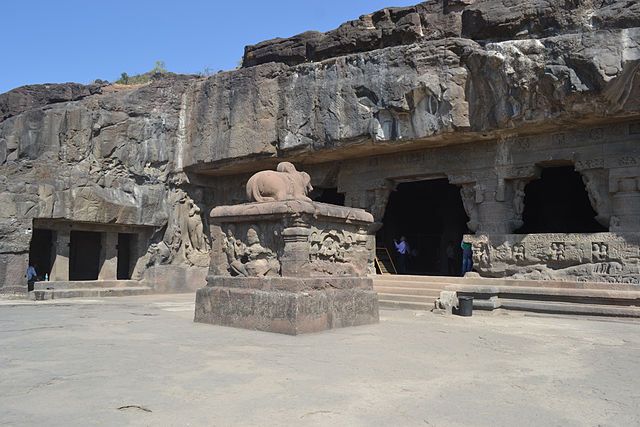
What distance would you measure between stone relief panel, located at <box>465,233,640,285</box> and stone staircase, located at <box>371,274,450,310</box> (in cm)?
109

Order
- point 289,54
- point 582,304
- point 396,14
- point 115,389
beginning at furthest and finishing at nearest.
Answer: point 289,54 → point 396,14 → point 582,304 → point 115,389

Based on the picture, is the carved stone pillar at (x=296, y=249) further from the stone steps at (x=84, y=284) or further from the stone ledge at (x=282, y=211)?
the stone steps at (x=84, y=284)

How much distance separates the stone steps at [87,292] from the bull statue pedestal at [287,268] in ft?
20.9

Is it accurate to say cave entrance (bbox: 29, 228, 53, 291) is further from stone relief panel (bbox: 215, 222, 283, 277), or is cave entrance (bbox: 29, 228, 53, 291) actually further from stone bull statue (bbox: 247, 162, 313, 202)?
stone bull statue (bbox: 247, 162, 313, 202)

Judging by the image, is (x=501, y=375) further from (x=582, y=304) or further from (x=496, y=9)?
(x=496, y=9)

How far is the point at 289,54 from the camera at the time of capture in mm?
13242

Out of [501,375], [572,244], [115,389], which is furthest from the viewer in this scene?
[572,244]

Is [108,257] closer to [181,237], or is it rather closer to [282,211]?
[181,237]

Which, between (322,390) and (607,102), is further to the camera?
(607,102)

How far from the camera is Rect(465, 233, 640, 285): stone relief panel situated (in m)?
9.29

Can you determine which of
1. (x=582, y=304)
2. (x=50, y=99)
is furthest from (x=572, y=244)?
(x=50, y=99)

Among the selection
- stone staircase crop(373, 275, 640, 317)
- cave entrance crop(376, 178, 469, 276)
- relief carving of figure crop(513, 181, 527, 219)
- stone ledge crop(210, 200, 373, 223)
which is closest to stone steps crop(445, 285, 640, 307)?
stone staircase crop(373, 275, 640, 317)

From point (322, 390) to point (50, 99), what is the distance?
44.9ft

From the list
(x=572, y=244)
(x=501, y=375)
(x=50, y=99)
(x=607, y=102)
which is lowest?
(x=501, y=375)
